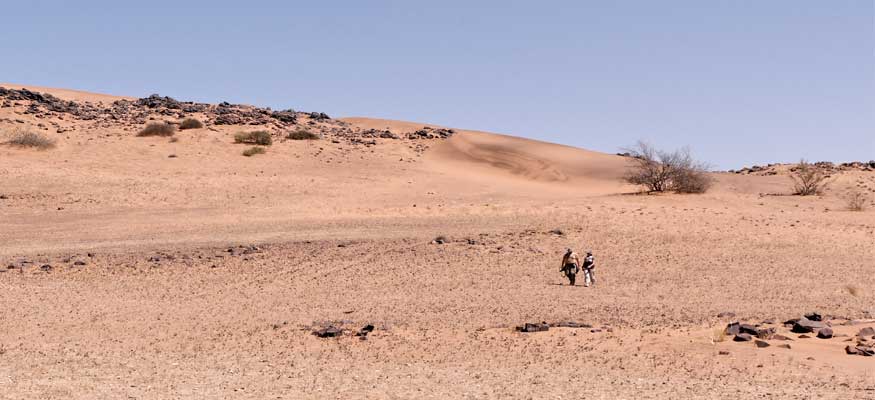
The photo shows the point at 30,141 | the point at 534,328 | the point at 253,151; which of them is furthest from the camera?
the point at 253,151

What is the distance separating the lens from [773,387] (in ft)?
38.6

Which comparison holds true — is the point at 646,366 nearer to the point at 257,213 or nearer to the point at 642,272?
the point at 642,272

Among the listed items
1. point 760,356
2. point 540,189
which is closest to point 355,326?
point 760,356

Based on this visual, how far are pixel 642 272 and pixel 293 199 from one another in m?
18.5

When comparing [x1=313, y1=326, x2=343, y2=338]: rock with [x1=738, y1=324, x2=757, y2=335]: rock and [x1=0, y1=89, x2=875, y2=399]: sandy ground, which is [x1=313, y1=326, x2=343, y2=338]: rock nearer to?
[x1=0, y1=89, x2=875, y2=399]: sandy ground

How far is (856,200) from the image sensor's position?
41219 mm

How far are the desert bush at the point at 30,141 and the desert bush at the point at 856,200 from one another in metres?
38.7

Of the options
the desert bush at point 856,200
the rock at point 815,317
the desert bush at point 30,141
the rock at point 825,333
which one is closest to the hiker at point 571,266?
the rock at point 815,317

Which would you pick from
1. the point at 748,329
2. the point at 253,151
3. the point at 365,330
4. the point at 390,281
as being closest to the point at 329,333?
the point at 365,330

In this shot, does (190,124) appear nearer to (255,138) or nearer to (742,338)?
(255,138)

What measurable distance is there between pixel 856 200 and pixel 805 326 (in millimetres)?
29201

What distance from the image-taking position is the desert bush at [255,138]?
5134 centimetres

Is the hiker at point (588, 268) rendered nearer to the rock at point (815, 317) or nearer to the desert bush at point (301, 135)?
the rock at point (815, 317)

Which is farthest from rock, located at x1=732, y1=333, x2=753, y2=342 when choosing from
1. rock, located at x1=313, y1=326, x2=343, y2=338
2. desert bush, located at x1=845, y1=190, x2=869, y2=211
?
desert bush, located at x1=845, y1=190, x2=869, y2=211
